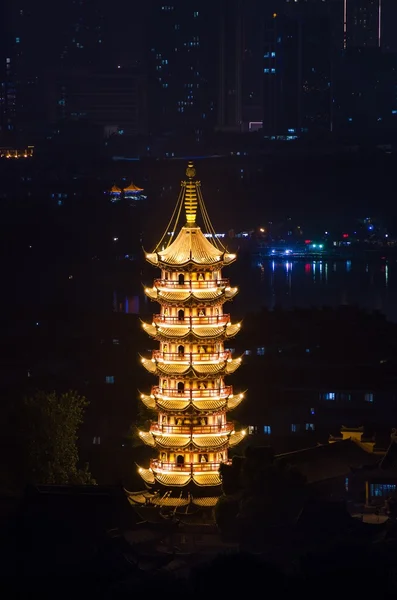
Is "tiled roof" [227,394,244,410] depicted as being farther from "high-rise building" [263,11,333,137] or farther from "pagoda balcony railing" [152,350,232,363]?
"high-rise building" [263,11,333,137]

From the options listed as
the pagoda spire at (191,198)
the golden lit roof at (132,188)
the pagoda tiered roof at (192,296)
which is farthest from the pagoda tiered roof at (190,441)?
the golden lit roof at (132,188)

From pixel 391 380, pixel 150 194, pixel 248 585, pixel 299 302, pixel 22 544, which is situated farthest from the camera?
pixel 150 194

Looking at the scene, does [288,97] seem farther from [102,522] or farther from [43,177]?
[102,522]

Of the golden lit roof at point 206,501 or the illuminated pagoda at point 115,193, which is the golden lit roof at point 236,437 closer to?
the golden lit roof at point 206,501

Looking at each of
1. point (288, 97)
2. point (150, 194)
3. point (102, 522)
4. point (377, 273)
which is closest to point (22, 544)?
point (102, 522)

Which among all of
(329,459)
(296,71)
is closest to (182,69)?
(296,71)

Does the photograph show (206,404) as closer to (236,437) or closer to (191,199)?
(236,437)

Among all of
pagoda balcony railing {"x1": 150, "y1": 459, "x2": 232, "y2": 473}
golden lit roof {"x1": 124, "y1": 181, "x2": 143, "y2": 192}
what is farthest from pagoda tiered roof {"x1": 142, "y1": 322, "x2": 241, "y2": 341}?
golden lit roof {"x1": 124, "y1": 181, "x2": 143, "y2": 192}
